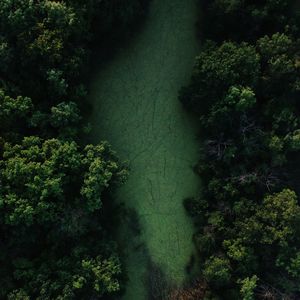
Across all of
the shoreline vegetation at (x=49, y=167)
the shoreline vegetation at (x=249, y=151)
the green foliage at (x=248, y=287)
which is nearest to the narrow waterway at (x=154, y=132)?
the shoreline vegetation at (x=249, y=151)

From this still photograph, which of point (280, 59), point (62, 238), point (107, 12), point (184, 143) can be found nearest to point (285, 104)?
point (280, 59)

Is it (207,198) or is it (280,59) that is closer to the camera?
(280,59)

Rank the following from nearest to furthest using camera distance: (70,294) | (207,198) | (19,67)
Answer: (70,294) → (19,67) → (207,198)

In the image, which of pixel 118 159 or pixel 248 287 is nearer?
pixel 248 287

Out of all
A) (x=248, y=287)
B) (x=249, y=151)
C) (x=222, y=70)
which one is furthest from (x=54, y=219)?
(x=222, y=70)

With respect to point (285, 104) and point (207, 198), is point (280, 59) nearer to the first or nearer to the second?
point (285, 104)

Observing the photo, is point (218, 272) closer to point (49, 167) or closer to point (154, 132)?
point (154, 132)
